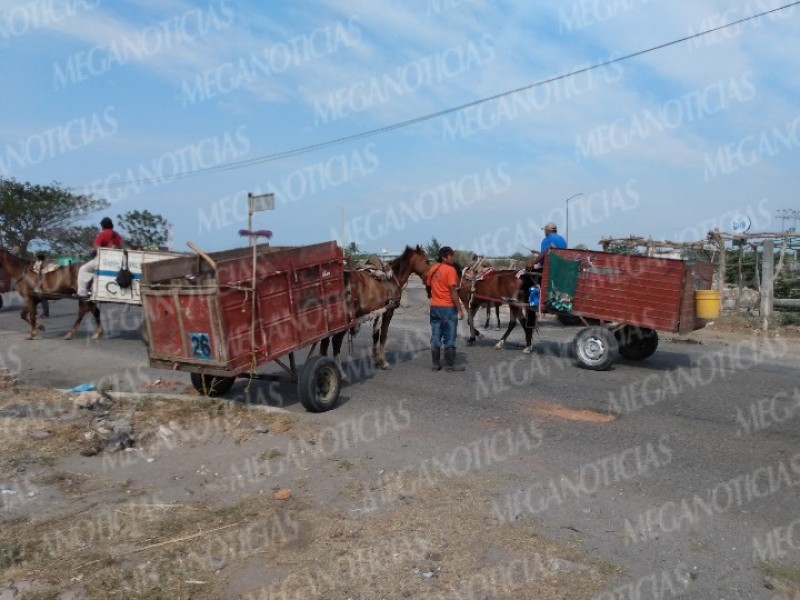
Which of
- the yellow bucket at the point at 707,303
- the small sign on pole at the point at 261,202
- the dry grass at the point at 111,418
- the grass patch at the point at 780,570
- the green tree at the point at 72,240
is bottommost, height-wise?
the grass patch at the point at 780,570

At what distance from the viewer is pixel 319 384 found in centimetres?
803

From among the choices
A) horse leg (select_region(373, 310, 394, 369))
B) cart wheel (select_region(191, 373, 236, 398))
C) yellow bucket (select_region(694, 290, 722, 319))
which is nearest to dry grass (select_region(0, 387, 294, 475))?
cart wheel (select_region(191, 373, 236, 398))

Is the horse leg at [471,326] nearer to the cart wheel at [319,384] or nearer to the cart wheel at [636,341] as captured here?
the cart wheel at [636,341]

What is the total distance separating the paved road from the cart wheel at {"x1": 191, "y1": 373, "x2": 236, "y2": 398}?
0.29 m

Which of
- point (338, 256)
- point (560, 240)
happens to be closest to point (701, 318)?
point (560, 240)

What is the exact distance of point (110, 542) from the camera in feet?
15.4

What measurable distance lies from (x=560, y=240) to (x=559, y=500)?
7094 millimetres

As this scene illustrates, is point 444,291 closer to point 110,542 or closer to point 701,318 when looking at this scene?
point 701,318

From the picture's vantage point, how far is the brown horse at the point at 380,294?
375 inches

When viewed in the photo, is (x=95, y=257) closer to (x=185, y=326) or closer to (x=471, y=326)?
(x=185, y=326)

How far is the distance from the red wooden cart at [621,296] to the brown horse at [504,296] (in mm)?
1138

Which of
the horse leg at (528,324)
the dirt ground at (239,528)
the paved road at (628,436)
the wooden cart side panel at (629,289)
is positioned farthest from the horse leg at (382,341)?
the dirt ground at (239,528)

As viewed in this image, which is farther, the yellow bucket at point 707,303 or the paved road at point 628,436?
the yellow bucket at point 707,303

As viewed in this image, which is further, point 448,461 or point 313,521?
point 448,461
